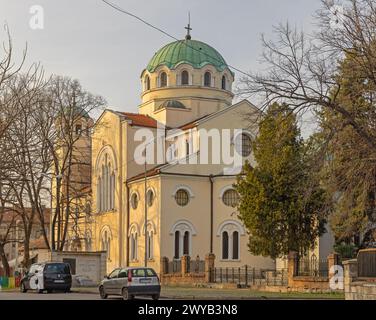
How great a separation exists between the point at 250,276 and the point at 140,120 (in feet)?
64.9

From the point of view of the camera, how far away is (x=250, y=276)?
4341 cm

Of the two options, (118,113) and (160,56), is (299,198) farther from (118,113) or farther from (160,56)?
(160,56)

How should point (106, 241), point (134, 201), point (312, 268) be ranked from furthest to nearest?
point (106, 241), point (134, 201), point (312, 268)

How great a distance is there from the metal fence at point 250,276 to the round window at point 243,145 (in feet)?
36.9

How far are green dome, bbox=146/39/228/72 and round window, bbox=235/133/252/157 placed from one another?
9.60 meters

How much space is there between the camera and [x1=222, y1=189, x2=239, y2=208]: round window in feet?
168

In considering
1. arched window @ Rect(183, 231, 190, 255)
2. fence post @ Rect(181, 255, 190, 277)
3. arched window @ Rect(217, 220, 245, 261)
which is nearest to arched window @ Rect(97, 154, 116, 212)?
arched window @ Rect(183, 231, 190, 255)

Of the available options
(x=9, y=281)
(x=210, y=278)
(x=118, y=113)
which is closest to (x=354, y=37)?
(x=210, y=278)

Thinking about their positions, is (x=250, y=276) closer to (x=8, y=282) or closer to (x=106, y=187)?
(x=8, y=282)

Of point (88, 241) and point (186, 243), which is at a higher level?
point (186, 243)

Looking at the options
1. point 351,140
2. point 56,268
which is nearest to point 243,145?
point 56,268

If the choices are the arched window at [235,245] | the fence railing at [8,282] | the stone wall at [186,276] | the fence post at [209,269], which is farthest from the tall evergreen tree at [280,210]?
the fence railing at [8,282]

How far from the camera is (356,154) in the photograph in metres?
27.5
